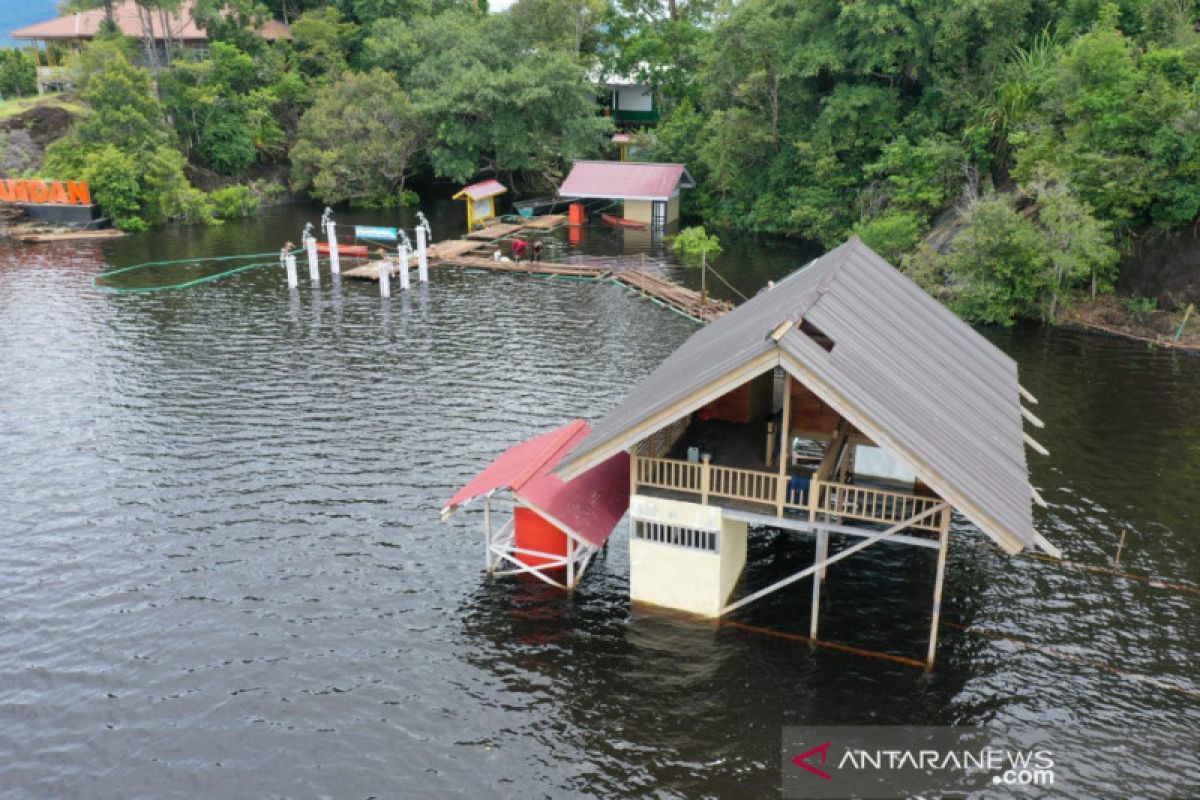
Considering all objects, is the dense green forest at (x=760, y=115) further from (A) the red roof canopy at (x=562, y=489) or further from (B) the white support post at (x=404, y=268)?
(A) the red roof canopy at (x=562, y=489)

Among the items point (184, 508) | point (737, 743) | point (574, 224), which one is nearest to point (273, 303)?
point (184, 508)

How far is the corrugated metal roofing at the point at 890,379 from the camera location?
21.5 metres

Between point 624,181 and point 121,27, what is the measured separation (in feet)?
180

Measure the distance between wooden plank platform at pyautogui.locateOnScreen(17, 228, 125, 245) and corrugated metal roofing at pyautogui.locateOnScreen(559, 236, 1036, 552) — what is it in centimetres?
6121

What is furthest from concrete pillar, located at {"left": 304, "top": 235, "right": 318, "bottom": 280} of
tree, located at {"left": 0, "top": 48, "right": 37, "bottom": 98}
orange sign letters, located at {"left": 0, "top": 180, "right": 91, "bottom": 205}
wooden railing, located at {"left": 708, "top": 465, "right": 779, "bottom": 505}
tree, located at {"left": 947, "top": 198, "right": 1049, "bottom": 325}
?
tree, located at {"left": 0, "top": 48, "right": 37, "bottom": 98}

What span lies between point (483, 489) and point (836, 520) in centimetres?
1007

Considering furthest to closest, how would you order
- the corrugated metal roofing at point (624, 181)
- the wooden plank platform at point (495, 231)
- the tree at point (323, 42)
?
the tree at point (323, 42) → the corrugated metal roofing at point (624, 181) → the wooden plank platform at point (495, 231)

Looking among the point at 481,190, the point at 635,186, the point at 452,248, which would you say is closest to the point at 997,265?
the point at 635,186

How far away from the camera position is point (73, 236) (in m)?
74.2

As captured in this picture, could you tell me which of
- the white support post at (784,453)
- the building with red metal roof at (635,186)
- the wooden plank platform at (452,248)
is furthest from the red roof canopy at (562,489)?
the building with red metal roof at (635,186)

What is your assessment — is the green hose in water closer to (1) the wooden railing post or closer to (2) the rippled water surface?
(2) the rippled water surface

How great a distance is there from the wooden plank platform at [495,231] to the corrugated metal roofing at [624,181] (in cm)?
519

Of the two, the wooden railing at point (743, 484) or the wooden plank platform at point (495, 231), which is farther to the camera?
the wooden plank platform at point (495, 231)

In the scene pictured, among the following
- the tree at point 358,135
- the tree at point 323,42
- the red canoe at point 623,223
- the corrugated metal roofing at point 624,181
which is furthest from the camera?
the tree at point 323,42
